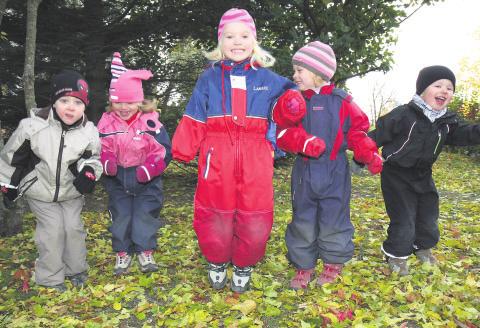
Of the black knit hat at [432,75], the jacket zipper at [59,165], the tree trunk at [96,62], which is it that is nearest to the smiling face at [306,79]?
the black knit hat at [432,75]

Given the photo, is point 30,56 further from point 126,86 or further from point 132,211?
point 132,211

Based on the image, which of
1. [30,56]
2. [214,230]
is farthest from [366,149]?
[30,56]

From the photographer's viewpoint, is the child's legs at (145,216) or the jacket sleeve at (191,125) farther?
the child's legs at (145,216)

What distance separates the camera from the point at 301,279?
3814mm

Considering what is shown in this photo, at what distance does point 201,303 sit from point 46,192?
166 centimetres

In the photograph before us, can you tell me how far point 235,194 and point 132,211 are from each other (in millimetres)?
1248

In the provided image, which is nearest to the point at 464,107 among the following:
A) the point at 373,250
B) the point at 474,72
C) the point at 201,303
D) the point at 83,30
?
the point at 474,72

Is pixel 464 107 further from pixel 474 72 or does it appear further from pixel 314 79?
pixel 314 79

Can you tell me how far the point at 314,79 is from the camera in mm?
3598

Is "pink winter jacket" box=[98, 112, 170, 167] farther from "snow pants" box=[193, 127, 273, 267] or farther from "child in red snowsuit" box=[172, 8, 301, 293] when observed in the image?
"snow pants" box=[193, 127, 273, 267]

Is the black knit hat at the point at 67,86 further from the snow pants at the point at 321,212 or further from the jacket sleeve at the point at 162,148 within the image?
the snow pants at the point at 321,212

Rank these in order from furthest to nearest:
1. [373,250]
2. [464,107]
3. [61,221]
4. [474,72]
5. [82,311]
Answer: [474,72] → [464,107] → [373,250] → [61,221] → [82,311]

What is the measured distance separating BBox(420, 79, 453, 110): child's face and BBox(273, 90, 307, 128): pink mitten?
1.39 m

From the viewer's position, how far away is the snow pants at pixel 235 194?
336 centimetres
